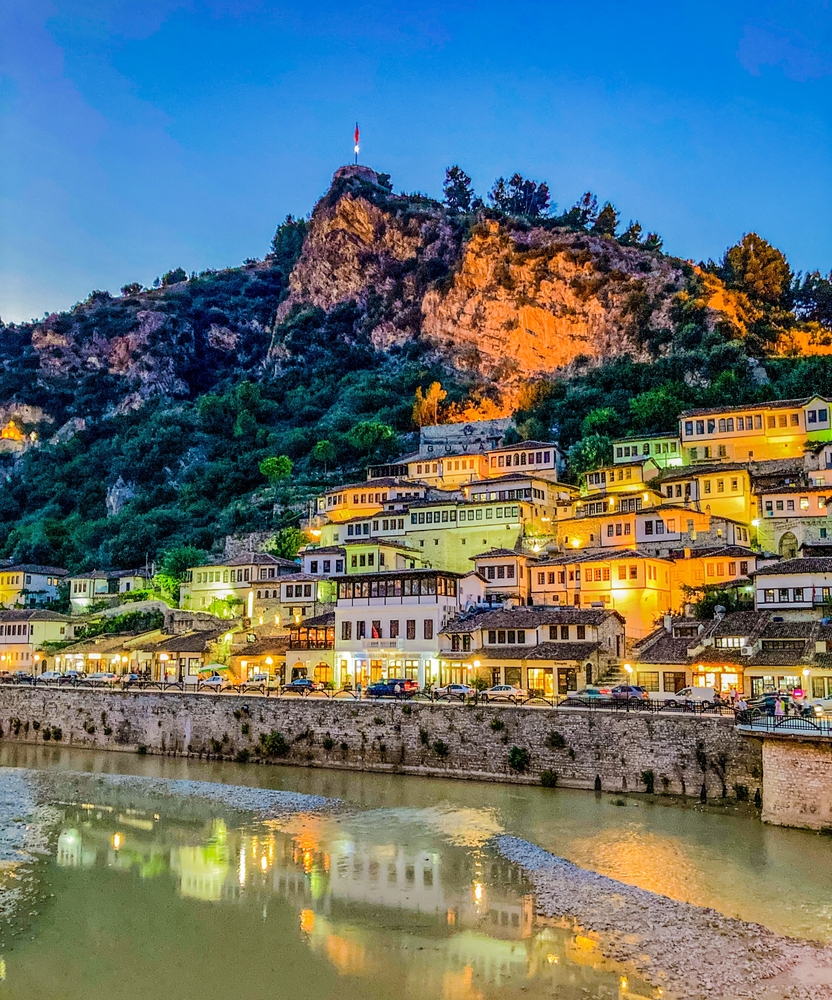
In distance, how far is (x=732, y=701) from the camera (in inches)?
1366

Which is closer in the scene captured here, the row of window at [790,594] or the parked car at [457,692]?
the parked car at [457,692]

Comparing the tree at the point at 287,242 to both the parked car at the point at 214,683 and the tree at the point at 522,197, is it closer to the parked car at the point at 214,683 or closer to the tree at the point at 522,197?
the tree at the point at 522,197

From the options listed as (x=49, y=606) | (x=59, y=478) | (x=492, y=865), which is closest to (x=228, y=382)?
(x=59, y=478)

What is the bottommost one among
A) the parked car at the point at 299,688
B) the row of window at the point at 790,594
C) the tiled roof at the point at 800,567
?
the parked car at the point at 299,688

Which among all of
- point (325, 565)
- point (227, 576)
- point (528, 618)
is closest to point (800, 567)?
point (528, 618)

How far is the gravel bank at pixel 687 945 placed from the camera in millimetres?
15914

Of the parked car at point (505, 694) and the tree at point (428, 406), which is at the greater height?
the tree at point (428, 406)

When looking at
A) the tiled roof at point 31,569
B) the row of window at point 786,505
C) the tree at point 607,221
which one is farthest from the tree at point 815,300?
the tiled roof at point 31,569

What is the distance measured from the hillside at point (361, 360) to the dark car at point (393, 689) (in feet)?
119

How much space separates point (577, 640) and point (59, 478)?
102247 millimetres

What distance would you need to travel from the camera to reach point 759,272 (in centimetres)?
10506

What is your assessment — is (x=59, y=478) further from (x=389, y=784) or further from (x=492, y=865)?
(x=492, y=865)

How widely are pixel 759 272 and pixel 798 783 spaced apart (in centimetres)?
9204

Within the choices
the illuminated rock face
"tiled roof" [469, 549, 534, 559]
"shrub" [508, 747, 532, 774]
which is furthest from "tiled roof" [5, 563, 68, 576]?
"shrub" [508, 747, 532, 774]
